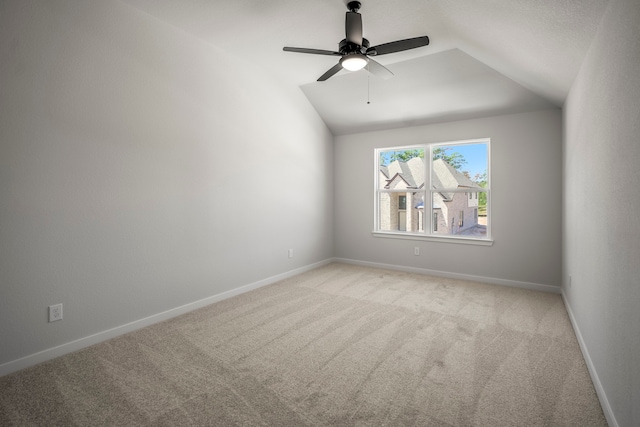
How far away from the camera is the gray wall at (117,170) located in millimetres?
2105

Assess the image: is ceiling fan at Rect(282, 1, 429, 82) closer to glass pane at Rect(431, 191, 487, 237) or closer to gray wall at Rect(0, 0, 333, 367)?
gray wall at Rect(0, 0, 333, 367)

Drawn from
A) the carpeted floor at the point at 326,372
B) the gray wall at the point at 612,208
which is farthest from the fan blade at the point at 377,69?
the carpeted floor at the point at 326,372

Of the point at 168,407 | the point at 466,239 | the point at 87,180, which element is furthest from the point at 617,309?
the point at 87,180

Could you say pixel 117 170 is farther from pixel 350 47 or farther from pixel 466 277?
pixel 466 277

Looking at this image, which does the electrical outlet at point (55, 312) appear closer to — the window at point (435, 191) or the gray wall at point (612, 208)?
the gray wall at point (612, 208)

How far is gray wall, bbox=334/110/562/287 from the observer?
12.4ft

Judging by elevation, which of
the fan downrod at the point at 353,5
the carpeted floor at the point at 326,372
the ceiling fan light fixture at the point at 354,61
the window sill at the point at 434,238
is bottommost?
the carpeted floor at the point at 326,372

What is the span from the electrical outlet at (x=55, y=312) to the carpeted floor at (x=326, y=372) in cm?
30

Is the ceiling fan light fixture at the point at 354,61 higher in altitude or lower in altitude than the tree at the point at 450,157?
higher

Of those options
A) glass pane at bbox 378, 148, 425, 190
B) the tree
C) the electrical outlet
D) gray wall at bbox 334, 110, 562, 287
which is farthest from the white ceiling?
the electrical outlet

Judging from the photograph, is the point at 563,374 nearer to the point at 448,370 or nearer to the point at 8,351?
the point at 448,370

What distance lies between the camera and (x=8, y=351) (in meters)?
2.06

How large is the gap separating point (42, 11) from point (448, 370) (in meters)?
3.82

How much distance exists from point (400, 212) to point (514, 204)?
64.0 inches
